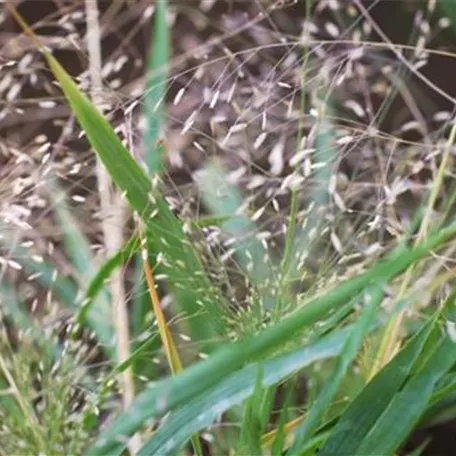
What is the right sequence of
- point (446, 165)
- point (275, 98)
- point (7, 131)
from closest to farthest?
1. point (446, 165)
2. point (275, 98)
3. point (7, 131)

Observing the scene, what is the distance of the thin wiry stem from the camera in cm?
89

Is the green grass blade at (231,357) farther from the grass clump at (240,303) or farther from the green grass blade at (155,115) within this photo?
the green grass blade at (155,115)

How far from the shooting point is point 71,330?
32.1 inches

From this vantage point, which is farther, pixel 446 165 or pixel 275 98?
pixel 275 98

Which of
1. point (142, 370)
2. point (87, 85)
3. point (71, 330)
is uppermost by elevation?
point (87, 85)

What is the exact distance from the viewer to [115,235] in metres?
1.07

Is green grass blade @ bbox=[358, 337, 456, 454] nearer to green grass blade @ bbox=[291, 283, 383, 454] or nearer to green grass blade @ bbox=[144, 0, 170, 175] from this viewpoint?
green grass blade @ bbox=[291, 283, 383, 454]

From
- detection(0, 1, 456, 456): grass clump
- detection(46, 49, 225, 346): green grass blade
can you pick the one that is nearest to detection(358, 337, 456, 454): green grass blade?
detection(0, 1, 456, 456): grass clump

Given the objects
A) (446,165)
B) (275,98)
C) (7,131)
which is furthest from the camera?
(7,131)

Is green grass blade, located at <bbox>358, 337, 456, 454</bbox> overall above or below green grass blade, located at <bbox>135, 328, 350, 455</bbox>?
below

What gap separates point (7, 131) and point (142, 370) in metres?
0.50

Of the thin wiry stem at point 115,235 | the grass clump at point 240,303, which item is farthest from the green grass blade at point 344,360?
the thin wiry stem at point 115,235

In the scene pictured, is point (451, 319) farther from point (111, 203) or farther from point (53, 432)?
point (111, 203)

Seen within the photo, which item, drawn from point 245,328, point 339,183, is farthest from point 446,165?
point 245,328
